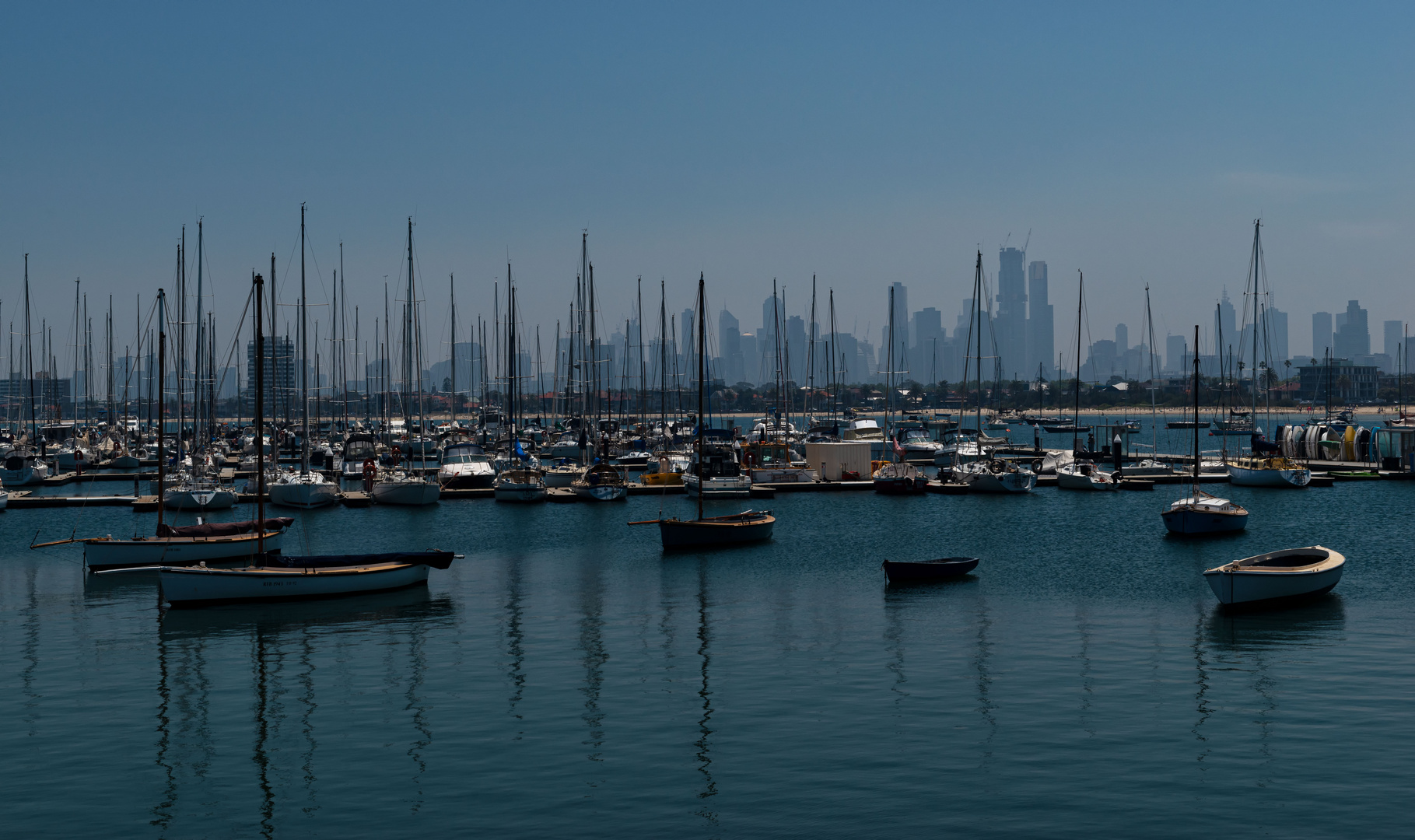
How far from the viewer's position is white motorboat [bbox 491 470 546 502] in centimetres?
8188

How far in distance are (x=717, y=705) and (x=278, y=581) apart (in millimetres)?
21762

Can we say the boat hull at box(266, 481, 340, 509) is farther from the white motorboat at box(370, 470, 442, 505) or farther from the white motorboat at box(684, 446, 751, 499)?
the white motorboat at box(684, 446, 751, 499)

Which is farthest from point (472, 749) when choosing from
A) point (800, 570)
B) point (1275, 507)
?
point (1275, 507)

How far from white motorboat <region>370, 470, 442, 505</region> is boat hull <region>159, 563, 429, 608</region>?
3480 cm

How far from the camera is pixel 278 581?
145ft

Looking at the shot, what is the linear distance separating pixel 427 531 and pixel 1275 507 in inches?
2136

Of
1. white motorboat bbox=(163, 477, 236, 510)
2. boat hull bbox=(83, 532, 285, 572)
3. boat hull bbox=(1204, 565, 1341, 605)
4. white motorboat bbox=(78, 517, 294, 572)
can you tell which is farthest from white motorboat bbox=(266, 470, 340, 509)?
boat hull bbox=(1204, 565, 1341, 605)

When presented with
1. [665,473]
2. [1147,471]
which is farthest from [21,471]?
[1147,471]

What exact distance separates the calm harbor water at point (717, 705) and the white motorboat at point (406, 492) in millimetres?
26837

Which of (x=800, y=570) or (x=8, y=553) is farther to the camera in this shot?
(x=8, y=553)

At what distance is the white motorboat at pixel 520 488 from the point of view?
269 feet

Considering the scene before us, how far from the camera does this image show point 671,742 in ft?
88.0

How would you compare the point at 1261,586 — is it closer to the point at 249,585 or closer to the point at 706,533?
the point at 706,533

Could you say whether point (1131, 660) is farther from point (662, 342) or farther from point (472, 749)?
point (662, 342)
